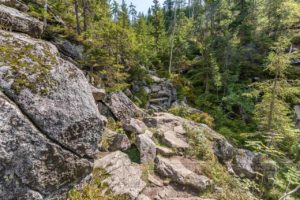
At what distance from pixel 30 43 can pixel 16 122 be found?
2.32m

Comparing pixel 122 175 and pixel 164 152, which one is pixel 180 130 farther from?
pixel 122 175

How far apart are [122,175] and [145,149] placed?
7.25ft

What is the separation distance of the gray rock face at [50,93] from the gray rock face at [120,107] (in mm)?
6809

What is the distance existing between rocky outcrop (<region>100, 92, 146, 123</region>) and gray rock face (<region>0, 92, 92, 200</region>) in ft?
24.2

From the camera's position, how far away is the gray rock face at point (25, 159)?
392cm

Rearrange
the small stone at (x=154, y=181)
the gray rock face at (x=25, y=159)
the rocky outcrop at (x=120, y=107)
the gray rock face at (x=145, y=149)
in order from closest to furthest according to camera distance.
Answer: the gray rock face at (x=25, y=159)
the small stone at (x=154, y=181)
the gray rock face at (x=145, y=149)
the rocky outcrop at (x=120, y=107)

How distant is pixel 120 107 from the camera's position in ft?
42.8

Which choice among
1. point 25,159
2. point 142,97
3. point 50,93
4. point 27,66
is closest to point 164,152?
point 50,93

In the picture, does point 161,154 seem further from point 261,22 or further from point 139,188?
point 261,22

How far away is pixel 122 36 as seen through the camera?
18609 mm

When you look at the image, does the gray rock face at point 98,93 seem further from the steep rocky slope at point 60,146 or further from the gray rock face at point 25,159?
the gray rock face at point 25,159

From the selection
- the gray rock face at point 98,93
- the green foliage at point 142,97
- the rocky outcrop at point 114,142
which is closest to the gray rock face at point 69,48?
the gray rock face at point 98,93

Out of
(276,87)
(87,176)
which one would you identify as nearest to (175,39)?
(276,87)

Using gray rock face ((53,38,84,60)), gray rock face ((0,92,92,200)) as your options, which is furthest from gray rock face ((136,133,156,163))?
gray rock face ((53,38,84,60))
